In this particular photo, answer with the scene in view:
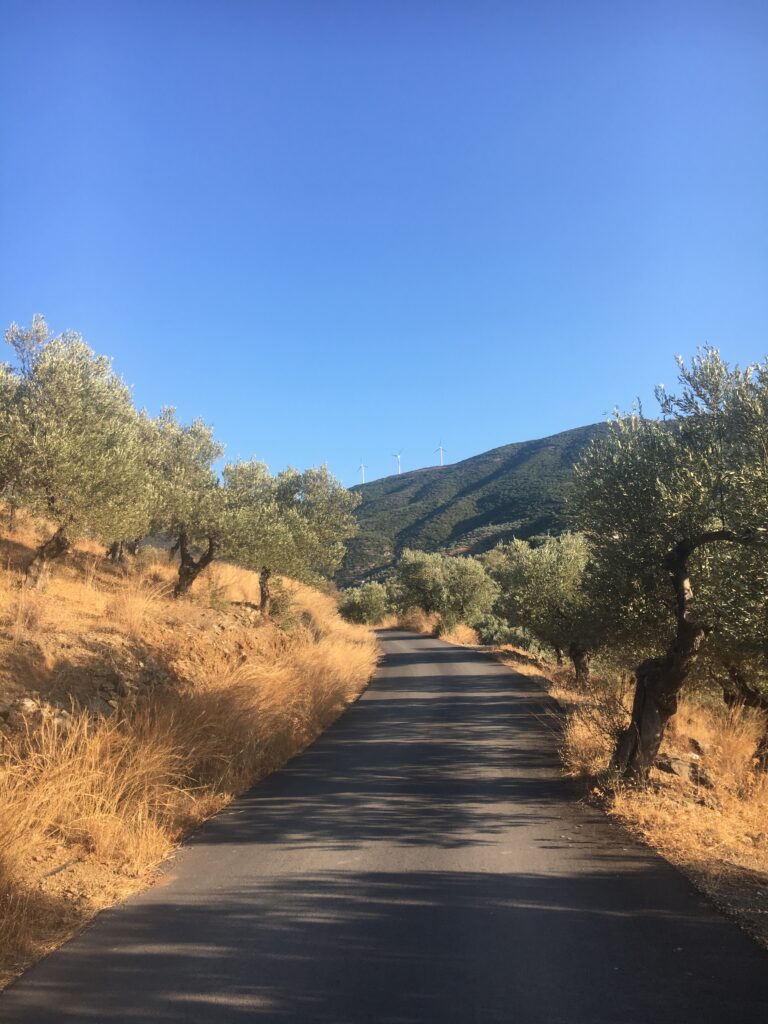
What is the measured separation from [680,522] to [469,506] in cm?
8980

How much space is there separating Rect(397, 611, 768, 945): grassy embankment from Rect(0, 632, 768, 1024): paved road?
35 centimetres

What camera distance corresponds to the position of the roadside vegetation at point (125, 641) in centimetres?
567

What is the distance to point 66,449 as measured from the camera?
13.9 m

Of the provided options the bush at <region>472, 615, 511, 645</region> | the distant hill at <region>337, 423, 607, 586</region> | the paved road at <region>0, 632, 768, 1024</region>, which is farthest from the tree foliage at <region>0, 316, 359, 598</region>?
the distant hill at <region>337, 423, 607, 586</region>

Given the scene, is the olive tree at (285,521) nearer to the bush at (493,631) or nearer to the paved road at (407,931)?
the paved road at (407,931)

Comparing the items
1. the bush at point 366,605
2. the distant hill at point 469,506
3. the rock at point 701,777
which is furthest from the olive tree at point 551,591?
the distant hill at point 469,506

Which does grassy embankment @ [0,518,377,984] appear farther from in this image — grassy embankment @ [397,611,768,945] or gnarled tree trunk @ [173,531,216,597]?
grassy embankment @ [397,611,768,945]

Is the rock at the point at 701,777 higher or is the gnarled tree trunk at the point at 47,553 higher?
the gnarled tree trunk at the point at 47,553

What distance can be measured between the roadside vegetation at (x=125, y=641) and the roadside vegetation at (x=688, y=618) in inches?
201

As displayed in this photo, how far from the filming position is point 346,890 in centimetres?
507

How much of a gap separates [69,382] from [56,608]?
596 centimetres

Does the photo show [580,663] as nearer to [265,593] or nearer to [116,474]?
[265,593]

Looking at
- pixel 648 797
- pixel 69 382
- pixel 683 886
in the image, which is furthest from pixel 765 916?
pixel 69 382

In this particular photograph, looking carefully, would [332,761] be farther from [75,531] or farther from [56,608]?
[75,531]
